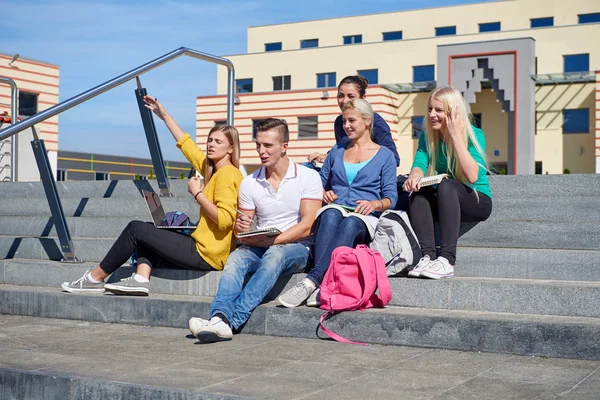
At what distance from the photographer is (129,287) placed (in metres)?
5.76

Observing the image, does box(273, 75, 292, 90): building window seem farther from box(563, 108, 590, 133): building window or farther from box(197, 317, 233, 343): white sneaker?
box(197, 317, 233, 343): white sneaker

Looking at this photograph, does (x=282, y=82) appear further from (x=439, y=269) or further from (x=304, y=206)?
(x=439, y=269)

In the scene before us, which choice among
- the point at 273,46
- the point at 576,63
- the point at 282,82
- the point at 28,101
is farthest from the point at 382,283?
the point at 273,46

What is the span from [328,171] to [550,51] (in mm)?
30611

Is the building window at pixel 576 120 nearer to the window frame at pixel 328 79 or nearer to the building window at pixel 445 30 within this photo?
the window frame at pixel 328 79

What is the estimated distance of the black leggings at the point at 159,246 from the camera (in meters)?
5.74

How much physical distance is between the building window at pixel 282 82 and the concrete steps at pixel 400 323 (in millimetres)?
35134

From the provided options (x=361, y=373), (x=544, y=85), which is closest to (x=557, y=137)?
(x=544, y=85)

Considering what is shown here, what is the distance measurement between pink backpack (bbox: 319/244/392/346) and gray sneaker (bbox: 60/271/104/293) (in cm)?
204

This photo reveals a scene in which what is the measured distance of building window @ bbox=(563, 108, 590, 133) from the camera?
105 feet

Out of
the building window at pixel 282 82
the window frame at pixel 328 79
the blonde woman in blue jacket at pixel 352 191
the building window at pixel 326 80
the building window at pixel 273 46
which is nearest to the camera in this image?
the blonde woman in blue jacket at pixel 352 191

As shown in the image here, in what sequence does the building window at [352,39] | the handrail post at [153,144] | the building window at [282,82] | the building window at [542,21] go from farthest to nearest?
the building window at [352,39]
the building window at [542,21]
the building window at [282,82]
the handrail post at [153,144]

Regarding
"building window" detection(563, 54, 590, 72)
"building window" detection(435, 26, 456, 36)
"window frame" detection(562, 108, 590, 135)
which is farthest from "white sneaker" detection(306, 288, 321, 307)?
"building window" detection(435, 26, 456, 36)

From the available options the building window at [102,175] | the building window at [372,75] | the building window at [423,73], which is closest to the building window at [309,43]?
the building window at [372,75]
